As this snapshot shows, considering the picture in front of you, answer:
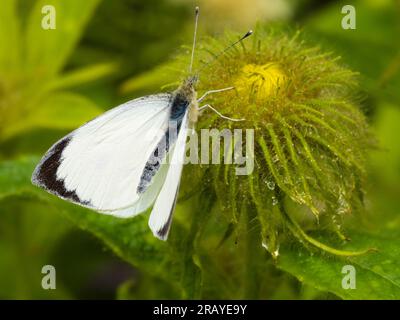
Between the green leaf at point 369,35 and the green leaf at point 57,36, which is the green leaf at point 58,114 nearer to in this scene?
the green leaf at point 57,36

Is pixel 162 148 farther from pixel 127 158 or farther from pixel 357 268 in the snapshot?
pixel 357 268

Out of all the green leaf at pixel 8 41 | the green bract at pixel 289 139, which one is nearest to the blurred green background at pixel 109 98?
the green leaf at pixel 8 41

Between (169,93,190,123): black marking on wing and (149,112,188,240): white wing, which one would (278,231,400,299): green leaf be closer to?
(149,112,188,240): white wing

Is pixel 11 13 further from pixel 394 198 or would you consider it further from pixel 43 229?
pixel 394 198

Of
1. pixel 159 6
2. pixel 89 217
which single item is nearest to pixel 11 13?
pixel 159 6

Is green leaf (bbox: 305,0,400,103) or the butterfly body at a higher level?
green leaf (bbox: 305,0,400,103)

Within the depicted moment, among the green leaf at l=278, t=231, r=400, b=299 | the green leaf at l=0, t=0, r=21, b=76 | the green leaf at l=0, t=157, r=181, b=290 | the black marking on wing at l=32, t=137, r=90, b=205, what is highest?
the green leaf at l=0, t=0, r=21, b=76

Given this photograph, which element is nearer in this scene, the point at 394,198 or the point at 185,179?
the point at 185,179

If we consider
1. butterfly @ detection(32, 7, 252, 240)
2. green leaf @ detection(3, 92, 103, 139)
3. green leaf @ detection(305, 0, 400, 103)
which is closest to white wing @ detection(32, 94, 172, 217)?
butterfly @ detection(32, 7, 252, 240)

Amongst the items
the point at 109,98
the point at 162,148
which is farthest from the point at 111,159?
the point at 109,98
